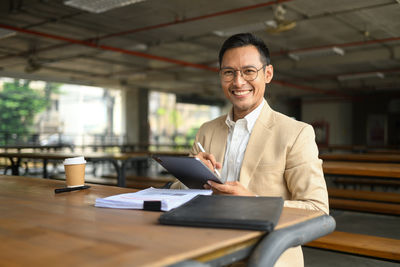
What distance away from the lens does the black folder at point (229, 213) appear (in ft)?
2.33

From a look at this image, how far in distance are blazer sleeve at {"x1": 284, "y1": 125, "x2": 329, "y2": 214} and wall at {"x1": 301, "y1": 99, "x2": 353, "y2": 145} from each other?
17.3 metres

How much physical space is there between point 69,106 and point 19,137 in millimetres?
2321

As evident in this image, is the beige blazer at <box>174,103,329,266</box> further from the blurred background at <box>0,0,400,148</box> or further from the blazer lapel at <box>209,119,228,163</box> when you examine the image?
the blurred background at <box>0,0,400,148</box>

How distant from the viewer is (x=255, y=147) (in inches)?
53.6

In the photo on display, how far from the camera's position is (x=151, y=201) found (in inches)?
36.0

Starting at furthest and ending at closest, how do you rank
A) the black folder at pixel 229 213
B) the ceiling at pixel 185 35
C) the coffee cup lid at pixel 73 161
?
the ceiling at pixel 185 35
the coffee cup lid at pixel 73 161
the black folder at pixel 229 213

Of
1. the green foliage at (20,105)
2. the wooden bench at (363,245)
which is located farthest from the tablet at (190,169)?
the green foliage at (20,105)

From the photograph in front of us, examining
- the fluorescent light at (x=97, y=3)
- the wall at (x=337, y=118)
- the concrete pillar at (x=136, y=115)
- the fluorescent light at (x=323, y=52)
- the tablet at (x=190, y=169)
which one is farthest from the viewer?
the wall at (x=337, y=118)

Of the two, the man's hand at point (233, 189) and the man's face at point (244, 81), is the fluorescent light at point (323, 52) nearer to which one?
the man's face at point (244, 81)

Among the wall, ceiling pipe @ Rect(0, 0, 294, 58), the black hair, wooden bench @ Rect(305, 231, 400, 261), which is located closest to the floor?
wooden bench @ Rect(305, 231, 400, 261)

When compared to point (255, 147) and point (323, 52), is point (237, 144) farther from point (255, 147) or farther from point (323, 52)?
point (323, 52)

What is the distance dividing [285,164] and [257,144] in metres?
0.13

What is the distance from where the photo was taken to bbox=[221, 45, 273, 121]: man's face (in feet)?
4.57

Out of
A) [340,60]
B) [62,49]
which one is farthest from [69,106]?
[340,60]
